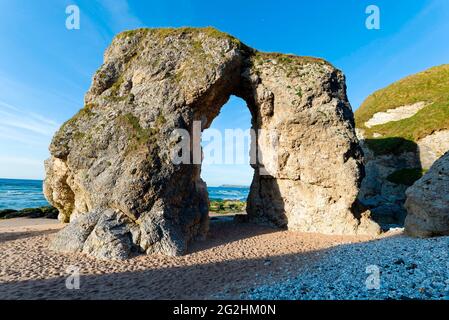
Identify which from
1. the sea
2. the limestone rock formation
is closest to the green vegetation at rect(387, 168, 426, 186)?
the limestone rock formation

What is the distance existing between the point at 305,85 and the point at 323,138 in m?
4.14

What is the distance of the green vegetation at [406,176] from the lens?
93.2 feet

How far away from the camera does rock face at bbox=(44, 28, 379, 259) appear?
1457 cm

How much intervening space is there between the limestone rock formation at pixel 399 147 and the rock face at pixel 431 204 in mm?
11267

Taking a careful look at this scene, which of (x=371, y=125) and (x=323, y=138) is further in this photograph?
(x=371, y=125)

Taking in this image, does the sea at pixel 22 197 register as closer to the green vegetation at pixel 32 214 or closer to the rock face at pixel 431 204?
the green vegetation at pixel 32 214

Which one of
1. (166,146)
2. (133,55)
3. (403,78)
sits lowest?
(166,146)

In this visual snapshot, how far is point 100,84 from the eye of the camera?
1888 centimetres

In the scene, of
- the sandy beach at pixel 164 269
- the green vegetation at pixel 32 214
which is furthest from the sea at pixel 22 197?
the sandy beach at pixel 164 269

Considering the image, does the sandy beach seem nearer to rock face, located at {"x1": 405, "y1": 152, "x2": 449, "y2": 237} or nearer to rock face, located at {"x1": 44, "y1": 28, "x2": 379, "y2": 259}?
rock face, located at {"x1": 44, "y1": 28, "x2": 379, "y2": 259}

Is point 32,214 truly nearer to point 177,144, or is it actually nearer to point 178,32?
point 177,144
